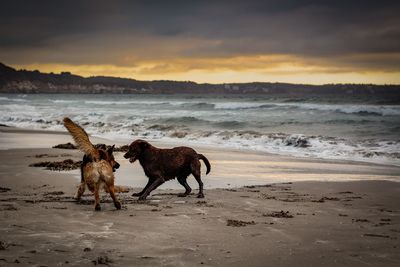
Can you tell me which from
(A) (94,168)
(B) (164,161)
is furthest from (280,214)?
(A) (94,168)

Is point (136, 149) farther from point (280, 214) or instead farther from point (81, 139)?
point (280, 214)

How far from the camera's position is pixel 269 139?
24.5 m

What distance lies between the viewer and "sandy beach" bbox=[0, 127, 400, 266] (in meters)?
5.13

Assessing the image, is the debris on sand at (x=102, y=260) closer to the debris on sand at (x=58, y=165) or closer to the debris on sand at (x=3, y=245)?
the debris on sand at (x=3, y=245)

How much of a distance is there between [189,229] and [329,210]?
2927 mm

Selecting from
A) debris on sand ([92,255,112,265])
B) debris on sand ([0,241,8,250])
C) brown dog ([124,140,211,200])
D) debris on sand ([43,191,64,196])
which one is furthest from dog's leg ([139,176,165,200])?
debris on sand ([92,255,112,265])

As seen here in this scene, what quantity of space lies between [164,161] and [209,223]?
278cm

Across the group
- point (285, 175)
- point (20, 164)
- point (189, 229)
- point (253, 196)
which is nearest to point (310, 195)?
point (253, 196)

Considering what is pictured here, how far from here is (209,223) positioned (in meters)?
6.83

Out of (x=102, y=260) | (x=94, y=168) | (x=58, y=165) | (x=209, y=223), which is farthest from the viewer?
(x=58, y=165)

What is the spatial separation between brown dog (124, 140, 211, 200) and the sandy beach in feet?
1.32

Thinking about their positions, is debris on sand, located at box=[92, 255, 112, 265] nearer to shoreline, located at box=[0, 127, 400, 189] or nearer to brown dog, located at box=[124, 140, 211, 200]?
brown dog, located at box=[124, 140, 211, 200]

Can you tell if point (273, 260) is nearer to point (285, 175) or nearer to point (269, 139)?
point (285, 175)

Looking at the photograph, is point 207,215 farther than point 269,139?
No
